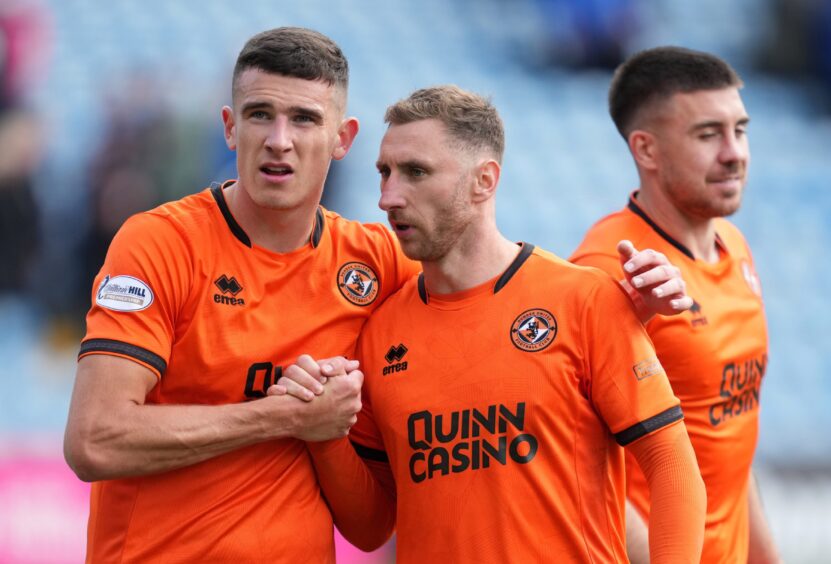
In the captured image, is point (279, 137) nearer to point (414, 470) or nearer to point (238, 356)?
point (238, 356)

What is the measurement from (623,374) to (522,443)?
1.21ft

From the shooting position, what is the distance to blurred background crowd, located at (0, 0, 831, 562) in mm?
8844

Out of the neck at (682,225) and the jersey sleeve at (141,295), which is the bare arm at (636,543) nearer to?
the neck at (682,225)

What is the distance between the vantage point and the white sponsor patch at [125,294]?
11.1 feet

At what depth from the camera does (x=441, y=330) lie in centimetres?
357

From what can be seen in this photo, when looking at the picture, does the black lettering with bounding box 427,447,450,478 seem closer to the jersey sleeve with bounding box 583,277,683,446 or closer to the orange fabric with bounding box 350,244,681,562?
the orange fabric with bounding box 350,244,681,562

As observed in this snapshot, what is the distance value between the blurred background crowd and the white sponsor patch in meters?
4.39

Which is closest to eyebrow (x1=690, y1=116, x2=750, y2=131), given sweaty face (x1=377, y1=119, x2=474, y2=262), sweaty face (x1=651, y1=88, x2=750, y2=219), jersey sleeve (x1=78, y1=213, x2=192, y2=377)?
sweaty face (x1=651, y1=88, x2=750, y2=219)

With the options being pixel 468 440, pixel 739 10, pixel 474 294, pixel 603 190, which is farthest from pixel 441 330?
pixel 739 10

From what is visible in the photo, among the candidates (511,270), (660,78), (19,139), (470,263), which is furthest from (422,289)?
(19,139)

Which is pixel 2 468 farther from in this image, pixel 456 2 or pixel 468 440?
pixel 456 2

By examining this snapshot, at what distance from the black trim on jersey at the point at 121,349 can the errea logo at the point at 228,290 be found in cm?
29

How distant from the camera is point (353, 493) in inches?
144

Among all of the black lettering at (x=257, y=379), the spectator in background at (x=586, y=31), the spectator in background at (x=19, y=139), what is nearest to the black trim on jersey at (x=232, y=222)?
the black lettering at (x=257, y=379)
